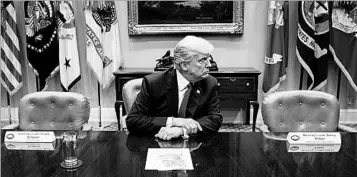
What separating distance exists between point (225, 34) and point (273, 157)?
3128 mm

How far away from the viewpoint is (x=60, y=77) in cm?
418

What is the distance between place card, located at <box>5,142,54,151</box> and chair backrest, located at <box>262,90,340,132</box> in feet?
4.14

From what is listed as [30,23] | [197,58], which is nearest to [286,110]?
[197,58]

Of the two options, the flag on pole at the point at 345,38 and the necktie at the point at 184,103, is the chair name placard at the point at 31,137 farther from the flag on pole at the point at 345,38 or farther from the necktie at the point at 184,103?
the flag on pole at the point at 345,38

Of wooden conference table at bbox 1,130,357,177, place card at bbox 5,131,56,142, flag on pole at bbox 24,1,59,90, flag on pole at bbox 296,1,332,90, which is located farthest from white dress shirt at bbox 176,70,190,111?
flag on pole at bbox 24,1,59,90

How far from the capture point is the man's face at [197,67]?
5.49ft

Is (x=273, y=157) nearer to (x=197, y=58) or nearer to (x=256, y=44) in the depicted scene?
(x=197, y=58)

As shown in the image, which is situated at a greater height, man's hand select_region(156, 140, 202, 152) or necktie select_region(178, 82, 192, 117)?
necktie select_region(178, 82, 192, 117)

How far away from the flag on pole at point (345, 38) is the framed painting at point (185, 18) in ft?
3.73

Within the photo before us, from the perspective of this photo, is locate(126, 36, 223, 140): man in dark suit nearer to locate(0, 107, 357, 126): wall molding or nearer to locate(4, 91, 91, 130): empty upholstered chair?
locate(4, 91, 91, 130): empty upholstered chair

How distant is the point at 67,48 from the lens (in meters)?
4.09

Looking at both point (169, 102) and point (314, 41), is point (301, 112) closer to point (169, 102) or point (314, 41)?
point (169, 102)

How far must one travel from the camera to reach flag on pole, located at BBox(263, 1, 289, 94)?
4.01 m

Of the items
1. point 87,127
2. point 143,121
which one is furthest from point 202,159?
point 87,127
